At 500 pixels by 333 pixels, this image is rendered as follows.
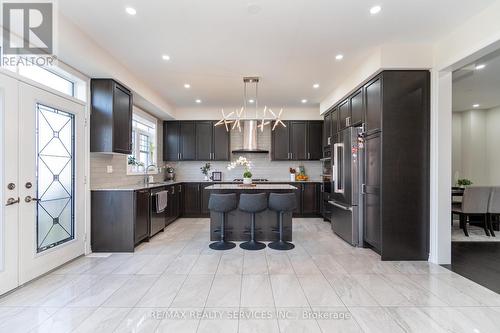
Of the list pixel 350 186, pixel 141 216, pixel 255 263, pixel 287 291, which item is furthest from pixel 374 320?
pixel 141 216

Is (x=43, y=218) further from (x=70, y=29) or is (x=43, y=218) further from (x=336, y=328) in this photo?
(x=336, y=328)

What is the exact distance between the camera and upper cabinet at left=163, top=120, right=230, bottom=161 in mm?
6617

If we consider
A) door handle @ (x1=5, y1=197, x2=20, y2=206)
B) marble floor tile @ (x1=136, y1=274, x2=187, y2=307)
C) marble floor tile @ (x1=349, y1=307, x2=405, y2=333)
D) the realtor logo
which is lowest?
Result: marble floor tile @ (x1=136, y1=274, x2=187, y2=307)

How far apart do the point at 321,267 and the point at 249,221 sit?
1.49m

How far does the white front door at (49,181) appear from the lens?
2656 mm

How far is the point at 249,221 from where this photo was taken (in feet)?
13.9

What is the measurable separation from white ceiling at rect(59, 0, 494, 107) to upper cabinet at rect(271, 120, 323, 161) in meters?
Answer: 2.26

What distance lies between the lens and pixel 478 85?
15.3 feet

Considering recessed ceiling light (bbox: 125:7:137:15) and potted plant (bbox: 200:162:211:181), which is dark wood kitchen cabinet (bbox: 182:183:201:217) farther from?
recessed ceiling light (bbox: 125:7:137:15)

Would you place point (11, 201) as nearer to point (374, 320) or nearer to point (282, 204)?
point (282, 204)

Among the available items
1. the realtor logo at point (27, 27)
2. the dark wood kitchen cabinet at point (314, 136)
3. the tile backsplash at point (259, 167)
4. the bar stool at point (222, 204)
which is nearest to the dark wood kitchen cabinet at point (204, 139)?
the tile backsplash at point (259, 167)

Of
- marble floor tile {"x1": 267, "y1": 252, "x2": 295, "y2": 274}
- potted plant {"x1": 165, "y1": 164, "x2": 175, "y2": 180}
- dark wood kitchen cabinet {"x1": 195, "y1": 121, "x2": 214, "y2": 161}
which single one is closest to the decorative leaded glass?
marble floor tile {"x1": 267, "y1": 252, "x2": 295, "y2": 274}

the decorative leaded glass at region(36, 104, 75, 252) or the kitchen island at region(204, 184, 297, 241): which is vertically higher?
the decorative leaded glass at region(36, 104, 75, 252)

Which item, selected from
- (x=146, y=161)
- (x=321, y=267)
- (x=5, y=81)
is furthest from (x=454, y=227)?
(x=5, y=81)
